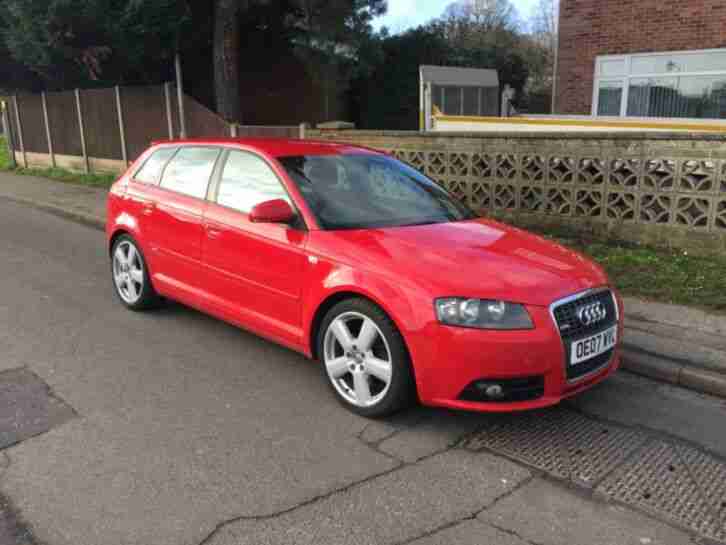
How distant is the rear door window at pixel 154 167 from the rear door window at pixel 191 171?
108mm

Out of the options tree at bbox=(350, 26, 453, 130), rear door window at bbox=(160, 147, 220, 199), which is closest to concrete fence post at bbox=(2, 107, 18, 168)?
tree at bbox=(350, 26, 453, 130)

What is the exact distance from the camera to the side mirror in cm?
418

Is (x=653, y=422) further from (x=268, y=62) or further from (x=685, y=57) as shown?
(x=268, y=62)

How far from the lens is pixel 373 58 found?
16406 mm

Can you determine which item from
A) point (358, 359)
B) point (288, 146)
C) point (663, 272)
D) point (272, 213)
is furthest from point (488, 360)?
point (663, 272)

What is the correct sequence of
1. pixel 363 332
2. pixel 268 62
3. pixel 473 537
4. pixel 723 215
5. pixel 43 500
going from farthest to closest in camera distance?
pixel 268 62
pixel 723 215
pixel 363 332
pixel 43 500
pixel 473 537

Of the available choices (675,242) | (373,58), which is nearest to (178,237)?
(675,242)

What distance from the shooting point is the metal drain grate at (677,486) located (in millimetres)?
3018

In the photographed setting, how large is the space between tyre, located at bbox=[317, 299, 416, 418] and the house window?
1125 cm

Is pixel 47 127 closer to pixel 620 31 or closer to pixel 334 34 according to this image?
pixel 334 34

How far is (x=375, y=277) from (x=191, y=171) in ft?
7.66

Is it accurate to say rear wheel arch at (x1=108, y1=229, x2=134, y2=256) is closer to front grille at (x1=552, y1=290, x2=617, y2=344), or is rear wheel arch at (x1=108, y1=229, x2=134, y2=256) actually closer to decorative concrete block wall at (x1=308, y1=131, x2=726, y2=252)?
front grille at (x1=552, y1=290, x2=617, y2=344)

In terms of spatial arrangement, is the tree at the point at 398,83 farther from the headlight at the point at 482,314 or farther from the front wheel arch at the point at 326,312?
the headlight at the point at 482,314

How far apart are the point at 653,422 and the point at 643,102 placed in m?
11.1
